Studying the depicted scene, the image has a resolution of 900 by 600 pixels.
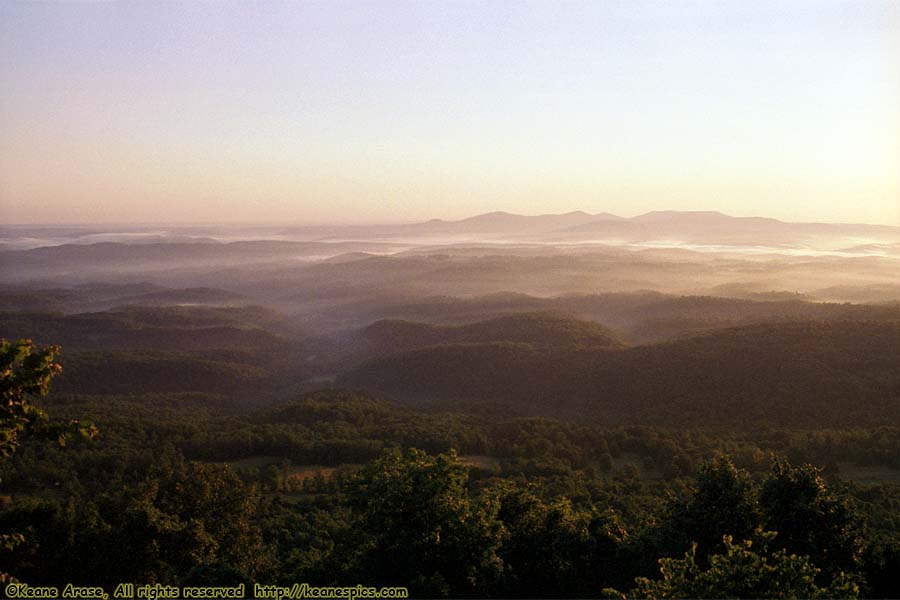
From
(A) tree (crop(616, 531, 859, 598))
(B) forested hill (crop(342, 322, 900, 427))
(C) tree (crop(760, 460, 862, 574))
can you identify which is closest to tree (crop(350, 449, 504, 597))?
(A) tree (crop(616, 531, 859, 598))

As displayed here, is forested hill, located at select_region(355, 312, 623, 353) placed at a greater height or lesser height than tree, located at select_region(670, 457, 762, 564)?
lesser

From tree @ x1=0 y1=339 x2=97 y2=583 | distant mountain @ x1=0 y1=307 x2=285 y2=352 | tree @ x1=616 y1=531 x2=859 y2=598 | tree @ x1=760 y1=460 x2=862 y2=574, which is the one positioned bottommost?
distant mountain @ x1=0 y1=307 x2=285 y2=352

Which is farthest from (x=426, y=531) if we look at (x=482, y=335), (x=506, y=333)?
(x=482, y=335)

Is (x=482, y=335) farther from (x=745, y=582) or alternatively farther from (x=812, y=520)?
(x=745, y=582)

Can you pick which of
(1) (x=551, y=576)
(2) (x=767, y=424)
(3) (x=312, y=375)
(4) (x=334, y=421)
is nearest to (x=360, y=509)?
(1) (x=551, y=576)

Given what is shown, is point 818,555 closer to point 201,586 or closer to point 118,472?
point 201,586

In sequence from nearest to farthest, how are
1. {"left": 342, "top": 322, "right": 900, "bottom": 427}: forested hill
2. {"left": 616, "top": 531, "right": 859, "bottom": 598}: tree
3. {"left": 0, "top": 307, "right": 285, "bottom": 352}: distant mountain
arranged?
{"left": 616, "top": 531, "right": 859, "bottom": 598}: tree
{"left": 342, "top": 322, "right": 900, "bottom": 427}: forested hill
{"left": 0, "top": 307, "right": 285, "bottom": 352}: distant mountain

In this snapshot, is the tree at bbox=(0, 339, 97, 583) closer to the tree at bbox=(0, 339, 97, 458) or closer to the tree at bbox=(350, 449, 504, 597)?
the tree at bbox=(0, 339, 97, 458)

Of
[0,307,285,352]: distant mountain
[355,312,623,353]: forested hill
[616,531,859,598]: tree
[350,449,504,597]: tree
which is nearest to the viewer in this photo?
[616,531,859,598]: tree
